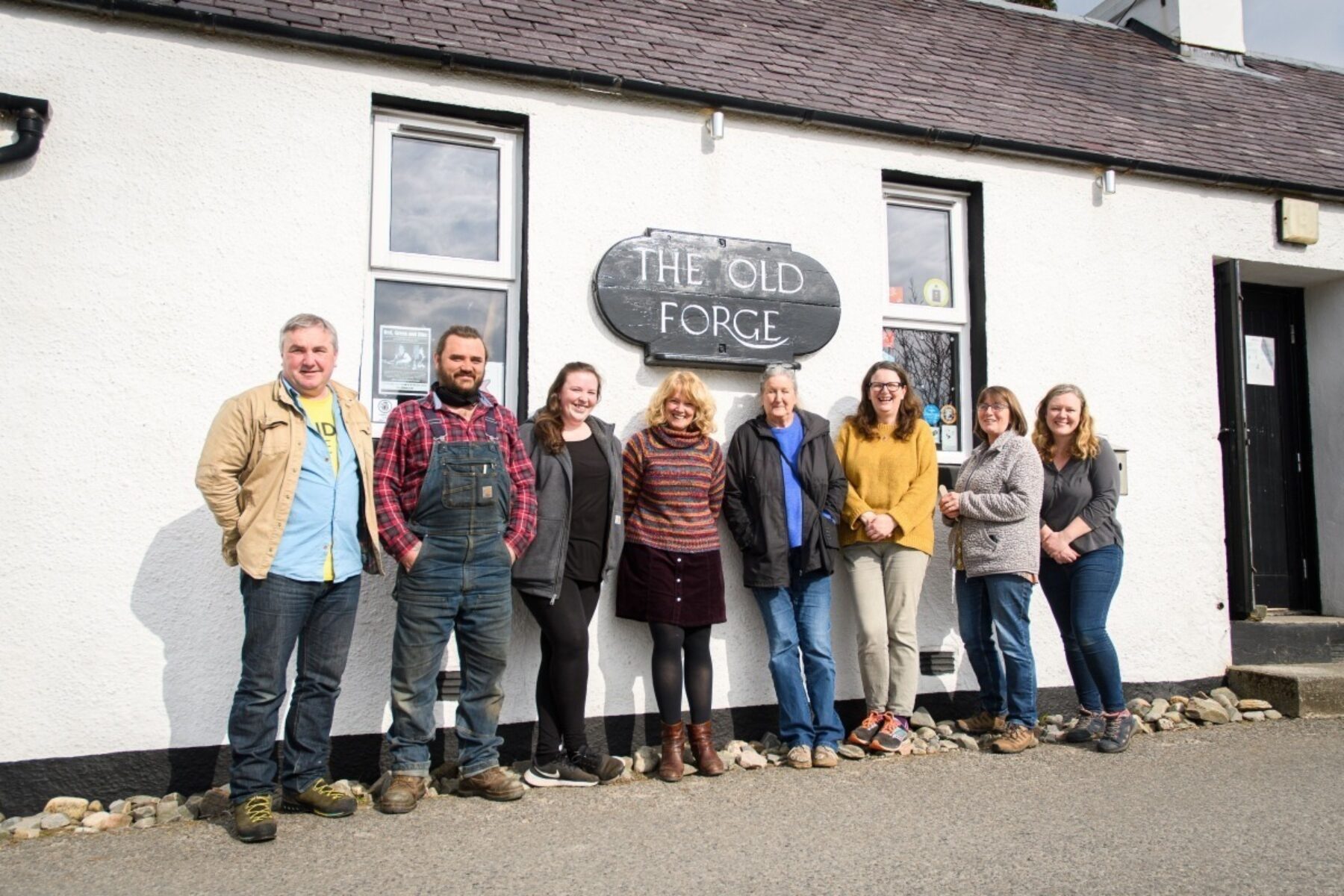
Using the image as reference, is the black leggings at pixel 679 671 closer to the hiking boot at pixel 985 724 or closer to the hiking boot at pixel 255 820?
the hiking boot at pixel 985 724

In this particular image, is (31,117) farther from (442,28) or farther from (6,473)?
(442,28)

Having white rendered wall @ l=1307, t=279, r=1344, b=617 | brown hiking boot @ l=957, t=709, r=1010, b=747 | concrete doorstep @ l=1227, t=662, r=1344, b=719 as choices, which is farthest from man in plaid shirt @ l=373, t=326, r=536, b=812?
white rendered wall @ l=1307, t=279, r=1344, b=617

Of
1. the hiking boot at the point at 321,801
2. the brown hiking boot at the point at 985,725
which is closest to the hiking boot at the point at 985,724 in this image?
the brown hiking boot at the point at 985,725

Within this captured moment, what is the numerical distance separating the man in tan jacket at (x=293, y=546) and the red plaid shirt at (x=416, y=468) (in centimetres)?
7

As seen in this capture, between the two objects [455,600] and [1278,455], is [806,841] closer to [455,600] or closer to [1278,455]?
[455,600]

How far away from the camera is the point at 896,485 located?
5258mm

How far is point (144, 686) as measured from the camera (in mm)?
4406

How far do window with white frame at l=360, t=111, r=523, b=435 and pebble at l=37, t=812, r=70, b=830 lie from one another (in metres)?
2.08

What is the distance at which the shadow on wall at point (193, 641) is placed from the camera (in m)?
4.42

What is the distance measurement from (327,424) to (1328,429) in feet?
22.3

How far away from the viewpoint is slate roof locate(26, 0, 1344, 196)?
5172 mm

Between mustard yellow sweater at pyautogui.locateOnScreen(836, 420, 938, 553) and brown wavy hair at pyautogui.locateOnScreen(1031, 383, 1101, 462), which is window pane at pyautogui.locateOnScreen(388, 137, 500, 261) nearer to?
mustard yellow sweater at pyautogui.locateOnScreen(836, 420, 938, 553)

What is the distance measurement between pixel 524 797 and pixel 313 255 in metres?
2.67

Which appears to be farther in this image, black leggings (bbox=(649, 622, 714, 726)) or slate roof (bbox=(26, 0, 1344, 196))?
slate roof (bbox=(26, 0, 1344, 196))
